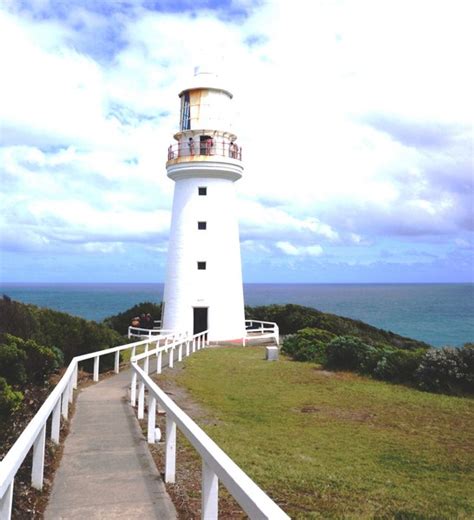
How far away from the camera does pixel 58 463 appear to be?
649cm

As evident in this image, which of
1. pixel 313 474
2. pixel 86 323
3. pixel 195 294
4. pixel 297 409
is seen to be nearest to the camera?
pixel 313 474

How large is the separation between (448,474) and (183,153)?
2089 cm

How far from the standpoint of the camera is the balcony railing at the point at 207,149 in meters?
25.6

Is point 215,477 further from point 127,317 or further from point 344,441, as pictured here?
point 127,317

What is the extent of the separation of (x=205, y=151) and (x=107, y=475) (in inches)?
822

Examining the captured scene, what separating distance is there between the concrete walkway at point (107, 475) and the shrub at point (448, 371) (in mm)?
8262

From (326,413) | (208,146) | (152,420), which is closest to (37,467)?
(152,420)

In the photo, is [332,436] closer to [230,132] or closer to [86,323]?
[86,323]

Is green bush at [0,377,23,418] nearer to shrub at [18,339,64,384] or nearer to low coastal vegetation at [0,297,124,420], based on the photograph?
low coastal vegetation at [0,297,124,420]

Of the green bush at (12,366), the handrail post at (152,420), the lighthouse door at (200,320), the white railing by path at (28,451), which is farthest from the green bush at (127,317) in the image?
the handrail post at (152,420)

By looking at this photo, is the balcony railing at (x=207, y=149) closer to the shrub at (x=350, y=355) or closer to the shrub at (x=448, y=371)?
the shrub at (x=350, y=355)

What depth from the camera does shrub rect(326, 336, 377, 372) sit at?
1669cm

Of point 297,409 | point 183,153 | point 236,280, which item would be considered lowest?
point 297,409

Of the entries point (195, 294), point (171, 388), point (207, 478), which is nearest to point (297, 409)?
point (171, 388)
